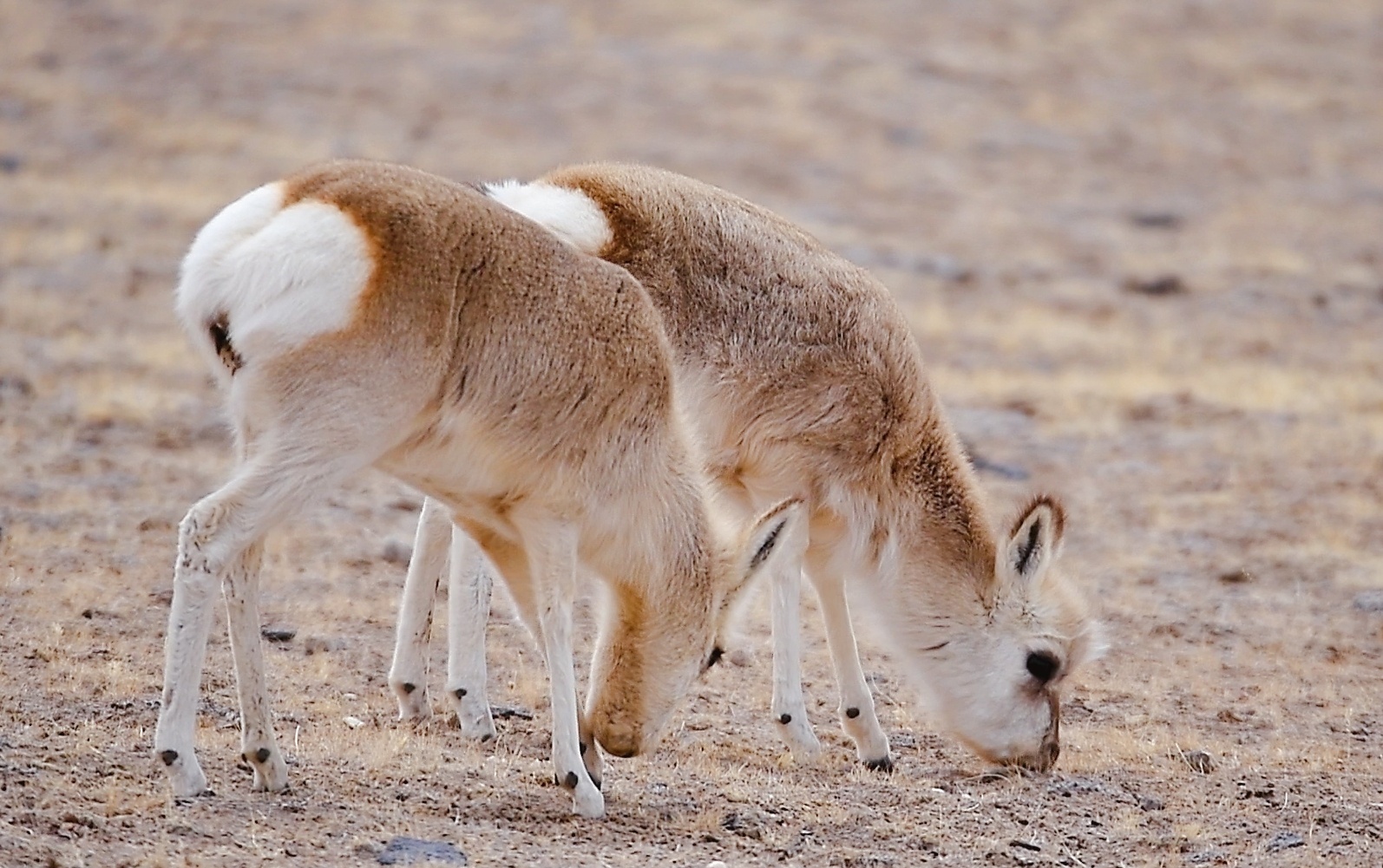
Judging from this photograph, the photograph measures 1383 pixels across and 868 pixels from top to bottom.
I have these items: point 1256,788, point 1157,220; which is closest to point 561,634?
point 1256,788

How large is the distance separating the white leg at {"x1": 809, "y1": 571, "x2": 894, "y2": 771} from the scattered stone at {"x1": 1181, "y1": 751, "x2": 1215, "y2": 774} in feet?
5.16

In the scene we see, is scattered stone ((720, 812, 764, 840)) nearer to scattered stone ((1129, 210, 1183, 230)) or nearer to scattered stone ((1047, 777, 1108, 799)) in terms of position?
scattered stone ((1047, 777, 1108, 799))

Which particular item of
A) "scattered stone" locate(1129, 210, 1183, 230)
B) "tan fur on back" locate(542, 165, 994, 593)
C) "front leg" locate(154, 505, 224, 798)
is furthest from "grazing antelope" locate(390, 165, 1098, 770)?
"scattered stone" locate(1129, 210, 1183, 230)

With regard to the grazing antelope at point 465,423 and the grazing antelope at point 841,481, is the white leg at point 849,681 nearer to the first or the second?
the grazing antelope at point 841,481

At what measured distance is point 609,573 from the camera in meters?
7.60

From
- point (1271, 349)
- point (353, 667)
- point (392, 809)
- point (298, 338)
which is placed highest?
point (298, 338)

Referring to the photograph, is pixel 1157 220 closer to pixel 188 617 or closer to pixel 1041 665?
pixel 1041 665

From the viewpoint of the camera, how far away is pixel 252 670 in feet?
23.2

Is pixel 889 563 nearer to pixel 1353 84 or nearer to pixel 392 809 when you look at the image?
pixel 392 809

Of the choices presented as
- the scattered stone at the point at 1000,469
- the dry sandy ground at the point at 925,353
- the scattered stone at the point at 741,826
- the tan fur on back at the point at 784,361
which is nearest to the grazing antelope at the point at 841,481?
the tan fur on back at the point at 784,361

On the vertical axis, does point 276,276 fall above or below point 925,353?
above

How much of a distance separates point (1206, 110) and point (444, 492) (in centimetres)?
3369

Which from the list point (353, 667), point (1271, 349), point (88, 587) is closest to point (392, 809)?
point (353, 667)

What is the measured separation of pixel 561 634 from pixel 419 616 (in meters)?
1.76
